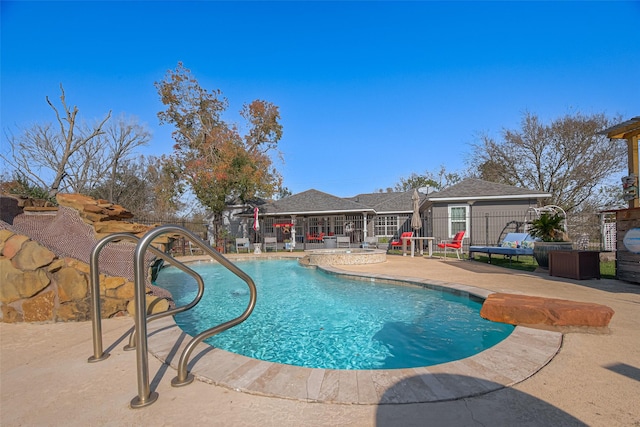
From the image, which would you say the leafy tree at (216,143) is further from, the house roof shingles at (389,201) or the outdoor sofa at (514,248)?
the outdoor sofa at (514,248)

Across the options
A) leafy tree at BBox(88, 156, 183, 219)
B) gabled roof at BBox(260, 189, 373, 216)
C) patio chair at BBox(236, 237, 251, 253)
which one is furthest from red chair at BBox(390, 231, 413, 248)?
leafy tree at BBox(88, 156, 183, 219)

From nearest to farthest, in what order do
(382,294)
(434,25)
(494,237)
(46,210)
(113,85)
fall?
(46,210) → (382,294) → (434,25) → (494,237) → (113,85)

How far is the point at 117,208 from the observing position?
6234 mm

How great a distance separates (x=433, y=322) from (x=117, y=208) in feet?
21.5

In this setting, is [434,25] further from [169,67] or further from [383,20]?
[169,67]

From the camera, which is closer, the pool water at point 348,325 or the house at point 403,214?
the pool water at point 348,325

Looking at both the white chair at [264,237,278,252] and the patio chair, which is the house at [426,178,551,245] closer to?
the white chair at [264,237,278,252]

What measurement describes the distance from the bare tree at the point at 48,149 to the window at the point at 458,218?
2221cm

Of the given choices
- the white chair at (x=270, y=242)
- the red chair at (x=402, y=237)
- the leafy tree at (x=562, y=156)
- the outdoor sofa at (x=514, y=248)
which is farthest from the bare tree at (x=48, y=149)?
the leafy tree at (x=562, y=156)

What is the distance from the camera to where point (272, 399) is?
6.80 ft

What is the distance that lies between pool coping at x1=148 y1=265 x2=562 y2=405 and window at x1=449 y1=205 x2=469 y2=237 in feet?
44.4

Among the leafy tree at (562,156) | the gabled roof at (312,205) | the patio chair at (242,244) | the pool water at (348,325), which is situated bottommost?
the pool water at (348,325)

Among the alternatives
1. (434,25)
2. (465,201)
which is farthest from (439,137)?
(434,25)

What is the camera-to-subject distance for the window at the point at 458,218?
15.6 m
